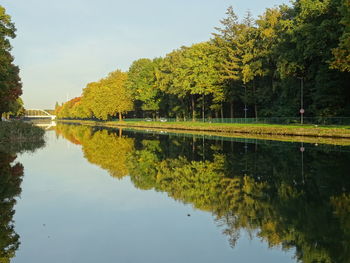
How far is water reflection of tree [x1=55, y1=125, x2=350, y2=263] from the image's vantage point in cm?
842

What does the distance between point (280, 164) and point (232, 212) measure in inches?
405

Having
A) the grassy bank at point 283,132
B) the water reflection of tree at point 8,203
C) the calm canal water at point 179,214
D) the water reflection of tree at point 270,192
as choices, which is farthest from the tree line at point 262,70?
the water reflection of tree at point 8,203

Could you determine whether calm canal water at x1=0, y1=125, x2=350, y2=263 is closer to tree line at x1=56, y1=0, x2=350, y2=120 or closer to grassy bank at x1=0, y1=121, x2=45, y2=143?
grassy bank at x1=0, y1=121, x2=45, y2=143

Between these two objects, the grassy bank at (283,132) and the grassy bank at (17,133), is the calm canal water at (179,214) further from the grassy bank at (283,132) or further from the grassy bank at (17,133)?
the grassy bank at (283,132)

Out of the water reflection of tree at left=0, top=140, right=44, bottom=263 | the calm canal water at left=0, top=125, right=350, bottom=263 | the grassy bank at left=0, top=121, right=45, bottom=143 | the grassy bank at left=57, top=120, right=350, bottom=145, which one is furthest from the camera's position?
the grassy bank at left=57, top=120, right=350, bottom=145

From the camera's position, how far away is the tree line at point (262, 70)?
40.5 m

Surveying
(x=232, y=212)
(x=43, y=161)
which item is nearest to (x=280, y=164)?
(x=232, y=212)

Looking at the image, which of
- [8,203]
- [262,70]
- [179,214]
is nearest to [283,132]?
[262,70]

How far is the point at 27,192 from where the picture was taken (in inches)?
556

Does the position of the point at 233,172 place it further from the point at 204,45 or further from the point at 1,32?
the point at 204,45

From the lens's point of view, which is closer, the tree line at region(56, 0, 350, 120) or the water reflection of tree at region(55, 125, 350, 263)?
the water reflection of tree at region(55, 125, 350, 263)

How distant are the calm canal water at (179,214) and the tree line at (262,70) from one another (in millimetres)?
22144

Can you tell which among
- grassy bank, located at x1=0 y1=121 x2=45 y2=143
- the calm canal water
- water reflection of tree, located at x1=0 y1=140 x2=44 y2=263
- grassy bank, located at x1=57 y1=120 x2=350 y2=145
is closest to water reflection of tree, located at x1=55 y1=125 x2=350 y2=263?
the calm canal water

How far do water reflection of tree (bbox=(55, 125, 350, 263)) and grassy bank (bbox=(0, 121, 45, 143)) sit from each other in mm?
17328
